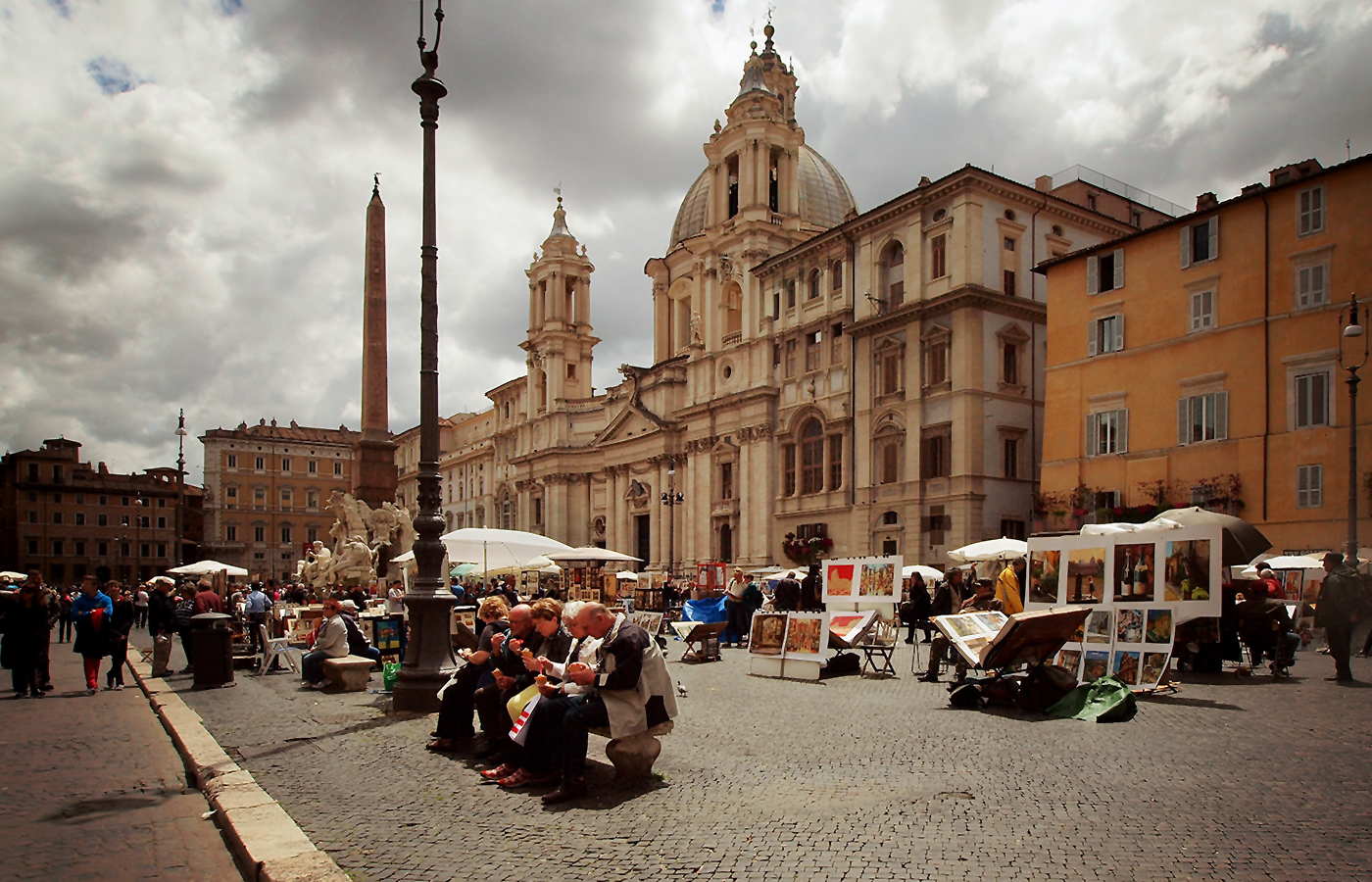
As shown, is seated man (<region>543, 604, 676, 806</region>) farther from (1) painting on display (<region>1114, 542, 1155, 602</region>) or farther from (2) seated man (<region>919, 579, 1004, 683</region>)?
(1) painting on display (<region>1114, 542, 1155, 602</region>)

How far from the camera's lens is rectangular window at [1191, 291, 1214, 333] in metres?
28.0

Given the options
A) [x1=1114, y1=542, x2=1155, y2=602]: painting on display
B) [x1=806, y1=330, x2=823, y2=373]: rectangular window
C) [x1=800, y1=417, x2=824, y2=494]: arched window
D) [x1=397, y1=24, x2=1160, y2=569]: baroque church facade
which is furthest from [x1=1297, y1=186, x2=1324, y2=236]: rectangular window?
[x1=806, y1=330, x2=823, y2=373]: rectangular window

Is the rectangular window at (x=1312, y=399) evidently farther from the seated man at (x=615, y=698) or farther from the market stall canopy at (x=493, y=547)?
the seated man at (x=615, y=698)

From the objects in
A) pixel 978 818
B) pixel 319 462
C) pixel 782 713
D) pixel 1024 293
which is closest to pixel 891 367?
pixel 1024 293

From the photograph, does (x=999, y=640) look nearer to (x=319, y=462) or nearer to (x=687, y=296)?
(x=687, y=296)

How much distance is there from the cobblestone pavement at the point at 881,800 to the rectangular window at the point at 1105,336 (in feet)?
71.2

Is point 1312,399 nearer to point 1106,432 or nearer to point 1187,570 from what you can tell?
point 1106,432

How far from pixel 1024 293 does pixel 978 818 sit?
34584 mm

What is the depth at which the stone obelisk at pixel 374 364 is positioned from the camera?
2519 cm

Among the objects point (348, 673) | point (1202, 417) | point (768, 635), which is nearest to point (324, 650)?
point (348, 673)

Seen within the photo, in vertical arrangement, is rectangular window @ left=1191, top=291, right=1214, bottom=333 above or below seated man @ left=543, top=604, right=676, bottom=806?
above

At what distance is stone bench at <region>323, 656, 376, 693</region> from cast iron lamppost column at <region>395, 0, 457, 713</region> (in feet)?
9.40

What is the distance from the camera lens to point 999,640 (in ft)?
34.1

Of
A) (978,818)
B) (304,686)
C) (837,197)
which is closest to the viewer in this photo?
(978,818)
